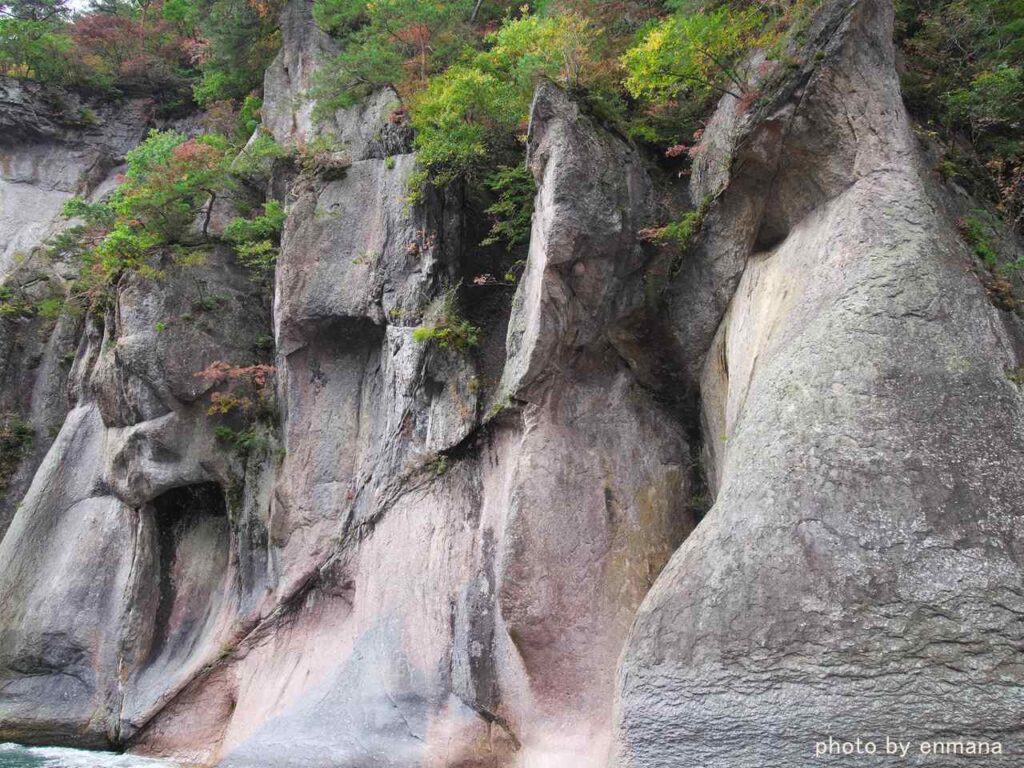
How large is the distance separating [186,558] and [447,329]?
7.89 meters

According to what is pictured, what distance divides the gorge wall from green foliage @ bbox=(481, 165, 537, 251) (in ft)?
2.82

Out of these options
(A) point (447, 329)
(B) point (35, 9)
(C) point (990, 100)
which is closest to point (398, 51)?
(A) point (447, 329)

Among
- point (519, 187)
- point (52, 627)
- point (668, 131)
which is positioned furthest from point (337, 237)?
point (52, 627)

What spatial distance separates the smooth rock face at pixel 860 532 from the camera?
5.47 metres

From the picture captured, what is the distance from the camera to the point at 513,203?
1228 centimetres

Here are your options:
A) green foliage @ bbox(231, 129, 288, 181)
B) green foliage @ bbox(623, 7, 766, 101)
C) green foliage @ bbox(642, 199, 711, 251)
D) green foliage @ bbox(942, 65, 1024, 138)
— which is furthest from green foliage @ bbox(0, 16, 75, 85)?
green foliage @ bbox(942, 65, 1024, 138)

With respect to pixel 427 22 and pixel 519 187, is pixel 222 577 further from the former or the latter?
pixel 427 22

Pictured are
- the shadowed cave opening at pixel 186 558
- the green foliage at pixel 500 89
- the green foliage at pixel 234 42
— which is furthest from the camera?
the green foliage at pixel 234 42

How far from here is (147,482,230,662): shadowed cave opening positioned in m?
14.0

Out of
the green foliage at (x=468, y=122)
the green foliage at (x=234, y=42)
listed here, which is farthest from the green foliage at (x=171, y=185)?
the green foliage at (x=234, y=42)

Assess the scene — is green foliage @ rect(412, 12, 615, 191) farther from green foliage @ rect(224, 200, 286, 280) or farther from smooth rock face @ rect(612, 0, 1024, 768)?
smooth rock face @ rect(612, 0, 1024, 768)

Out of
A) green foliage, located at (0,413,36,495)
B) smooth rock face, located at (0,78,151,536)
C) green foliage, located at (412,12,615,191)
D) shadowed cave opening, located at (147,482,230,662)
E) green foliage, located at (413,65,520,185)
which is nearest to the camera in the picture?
green foliage, located at (412,12,615,191)

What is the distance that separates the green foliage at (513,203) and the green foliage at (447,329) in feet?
4.43

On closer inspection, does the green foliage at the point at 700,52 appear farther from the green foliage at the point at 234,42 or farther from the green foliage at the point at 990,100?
the green foliage at the point at 234,42
